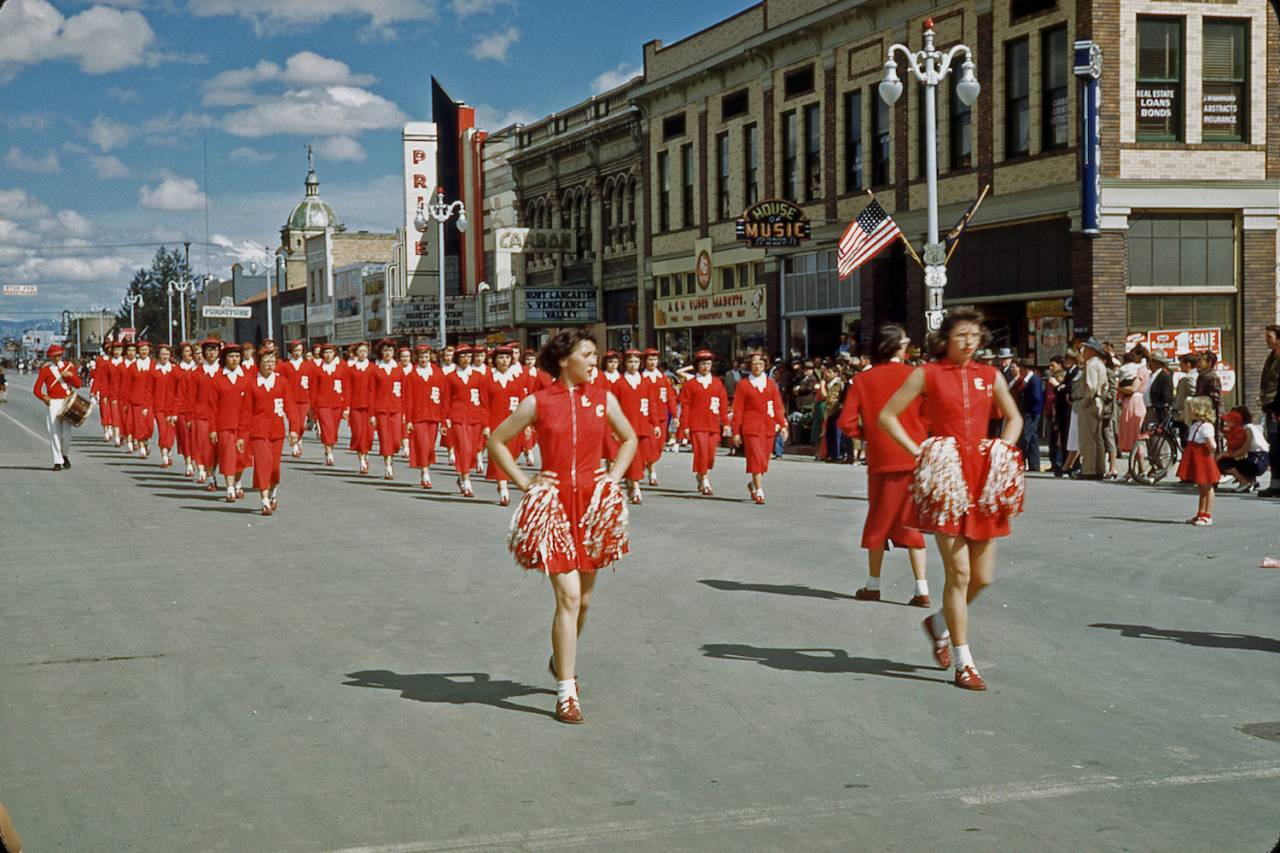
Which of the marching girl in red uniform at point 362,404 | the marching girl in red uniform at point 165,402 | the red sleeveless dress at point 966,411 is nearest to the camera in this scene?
the red sleeveless dress at point 966,411

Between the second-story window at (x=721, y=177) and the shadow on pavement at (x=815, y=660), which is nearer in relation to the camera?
the shadow on pavement at (x=815, y=660)

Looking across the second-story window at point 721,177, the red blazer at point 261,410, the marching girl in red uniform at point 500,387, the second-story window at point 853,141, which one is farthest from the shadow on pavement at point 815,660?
the second-story window at point 721,177

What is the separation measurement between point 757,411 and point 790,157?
791 inches

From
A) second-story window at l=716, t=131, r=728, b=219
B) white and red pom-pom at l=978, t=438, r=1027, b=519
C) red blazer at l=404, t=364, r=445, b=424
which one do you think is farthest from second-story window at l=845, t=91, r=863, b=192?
white and red pom-pom at l=978, t=438, r=1027, b=519

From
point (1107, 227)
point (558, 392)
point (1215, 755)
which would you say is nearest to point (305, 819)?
point (558, 392)

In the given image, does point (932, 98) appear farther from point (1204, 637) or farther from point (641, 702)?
point (641, 702)

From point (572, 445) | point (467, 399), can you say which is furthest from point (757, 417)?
point (572, 445)

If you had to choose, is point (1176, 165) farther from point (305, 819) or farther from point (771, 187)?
point (305, 819)

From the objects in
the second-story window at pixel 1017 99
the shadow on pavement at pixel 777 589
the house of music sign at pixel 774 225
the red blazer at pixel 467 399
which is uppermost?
the second-story window at pixel 1017 99

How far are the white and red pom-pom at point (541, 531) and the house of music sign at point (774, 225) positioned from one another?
89.5 ft

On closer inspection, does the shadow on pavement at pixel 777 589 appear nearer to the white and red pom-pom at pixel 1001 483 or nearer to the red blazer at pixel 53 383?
the white and red pom-pom at pixel 1001 483

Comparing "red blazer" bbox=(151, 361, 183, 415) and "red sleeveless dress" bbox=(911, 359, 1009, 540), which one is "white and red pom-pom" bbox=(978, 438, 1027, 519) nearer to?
"red sleeveless dress" bbox=(911, 359, 1009, 540)

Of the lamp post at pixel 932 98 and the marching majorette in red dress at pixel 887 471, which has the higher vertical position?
→ the lamp post at pixel 932 98

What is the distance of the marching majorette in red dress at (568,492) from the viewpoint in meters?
6.75
